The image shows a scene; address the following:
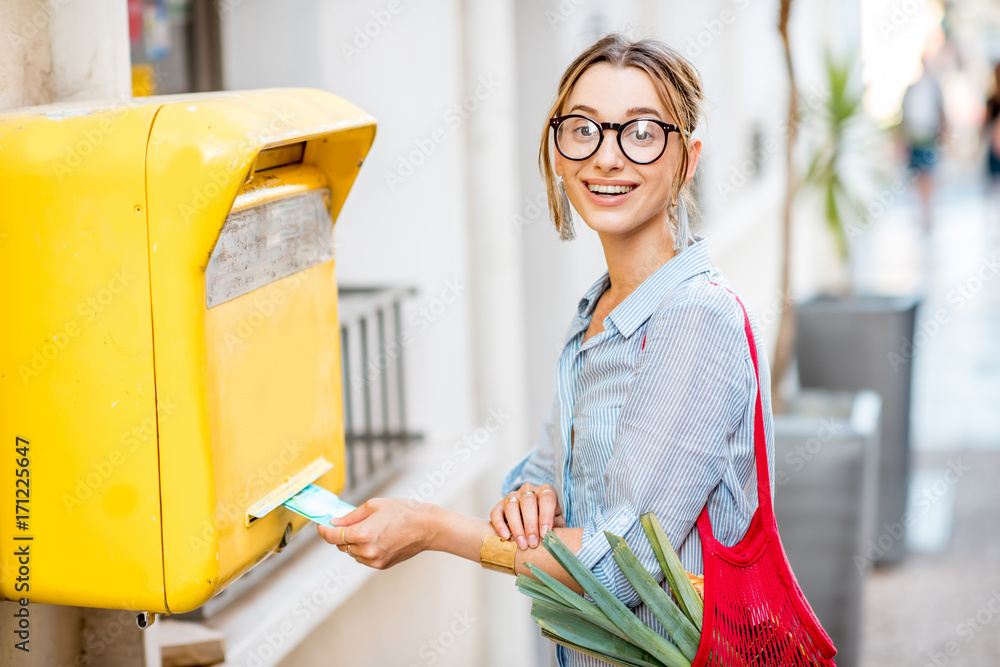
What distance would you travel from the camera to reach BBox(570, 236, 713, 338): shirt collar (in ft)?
4.88

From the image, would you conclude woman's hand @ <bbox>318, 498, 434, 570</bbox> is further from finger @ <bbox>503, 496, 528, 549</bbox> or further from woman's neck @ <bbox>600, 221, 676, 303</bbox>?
woman's neck @ <bbox>600, 221, 676, 303</bbox>

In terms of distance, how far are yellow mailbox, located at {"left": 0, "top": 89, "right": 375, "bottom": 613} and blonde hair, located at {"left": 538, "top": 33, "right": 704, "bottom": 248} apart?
387mm

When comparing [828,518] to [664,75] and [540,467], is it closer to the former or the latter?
[540,467]

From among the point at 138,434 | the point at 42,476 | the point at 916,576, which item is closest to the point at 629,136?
the point at 138,434

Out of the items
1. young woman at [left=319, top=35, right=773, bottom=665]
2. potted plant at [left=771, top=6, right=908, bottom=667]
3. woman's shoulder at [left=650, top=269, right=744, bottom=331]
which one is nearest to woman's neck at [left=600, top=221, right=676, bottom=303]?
young woman at [left=319, top=35, right=773, bottom=665]

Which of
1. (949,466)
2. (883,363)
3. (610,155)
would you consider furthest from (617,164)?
(949,466)

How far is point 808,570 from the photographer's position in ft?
12.4

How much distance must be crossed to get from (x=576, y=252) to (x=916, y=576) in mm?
2190

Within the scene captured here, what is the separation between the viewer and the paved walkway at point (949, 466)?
166 inches

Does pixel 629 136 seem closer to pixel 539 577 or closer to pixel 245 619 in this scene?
pixel 539 577

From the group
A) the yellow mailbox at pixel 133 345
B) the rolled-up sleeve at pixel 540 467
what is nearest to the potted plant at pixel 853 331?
the rolled-up sleeve at pixel 540 467

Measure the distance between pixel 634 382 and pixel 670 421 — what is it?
82 mm

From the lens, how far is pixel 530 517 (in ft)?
4.94

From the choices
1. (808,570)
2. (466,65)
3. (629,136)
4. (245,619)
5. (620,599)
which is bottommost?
(808,570)
